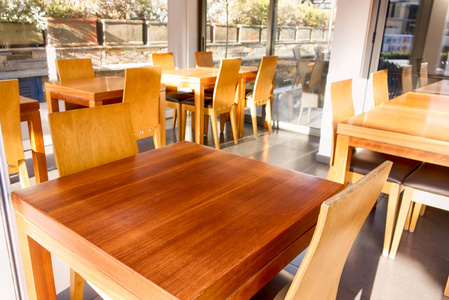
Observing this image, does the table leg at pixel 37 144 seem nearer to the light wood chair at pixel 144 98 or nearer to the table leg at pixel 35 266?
the light wood chair at pixel 144 98

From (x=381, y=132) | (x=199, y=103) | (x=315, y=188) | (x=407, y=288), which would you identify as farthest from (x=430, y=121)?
(x=199, y=103)

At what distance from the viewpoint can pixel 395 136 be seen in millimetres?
1772

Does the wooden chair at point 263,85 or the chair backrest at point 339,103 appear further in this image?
the wooden chair at point 263,85

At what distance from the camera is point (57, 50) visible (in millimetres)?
3760

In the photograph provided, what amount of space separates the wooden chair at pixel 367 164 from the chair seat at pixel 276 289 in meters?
1.08

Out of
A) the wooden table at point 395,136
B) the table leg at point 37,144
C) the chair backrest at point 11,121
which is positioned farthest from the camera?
the table leg at point 37,144

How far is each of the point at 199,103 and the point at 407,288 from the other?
2453 millimetres

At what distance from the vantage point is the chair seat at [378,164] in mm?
1984

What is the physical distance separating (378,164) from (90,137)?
1.58 metres

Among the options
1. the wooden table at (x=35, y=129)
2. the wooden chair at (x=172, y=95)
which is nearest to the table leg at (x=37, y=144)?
the wooden table at (x=35, y=129)

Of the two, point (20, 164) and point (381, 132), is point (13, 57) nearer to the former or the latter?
point (20, 164)

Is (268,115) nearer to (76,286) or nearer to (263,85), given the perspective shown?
(263,85)

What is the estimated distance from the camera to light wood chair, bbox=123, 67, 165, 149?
2.79 meters

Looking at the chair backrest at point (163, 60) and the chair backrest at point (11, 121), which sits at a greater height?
the chair backrest at point (163, 60)
